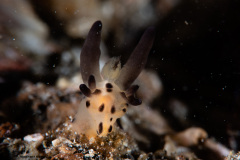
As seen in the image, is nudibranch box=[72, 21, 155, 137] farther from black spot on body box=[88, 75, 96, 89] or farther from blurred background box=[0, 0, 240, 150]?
blurred background box=[0, 0, 240, 150]

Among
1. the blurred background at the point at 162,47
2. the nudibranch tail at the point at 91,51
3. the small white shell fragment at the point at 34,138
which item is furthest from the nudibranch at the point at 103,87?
the blurred background at the point at 162,47

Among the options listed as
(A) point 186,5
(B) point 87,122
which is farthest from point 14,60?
(A) point 186,5

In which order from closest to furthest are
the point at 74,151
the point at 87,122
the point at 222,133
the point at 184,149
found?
the point at 74,151
the point at 87,122
the point at 184,149
the point at 222,133

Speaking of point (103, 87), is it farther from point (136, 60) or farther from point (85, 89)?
point (136, 60)

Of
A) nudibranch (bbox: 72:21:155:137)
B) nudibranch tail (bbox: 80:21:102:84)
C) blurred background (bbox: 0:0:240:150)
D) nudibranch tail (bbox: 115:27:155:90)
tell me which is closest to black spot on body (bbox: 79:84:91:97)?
nudibranch (bbox: 72:21:155:137)

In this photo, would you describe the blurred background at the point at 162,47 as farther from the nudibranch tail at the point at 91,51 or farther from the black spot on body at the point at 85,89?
the black spot on body at the point at 85,89

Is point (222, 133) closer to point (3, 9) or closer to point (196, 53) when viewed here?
point (196, 53)
